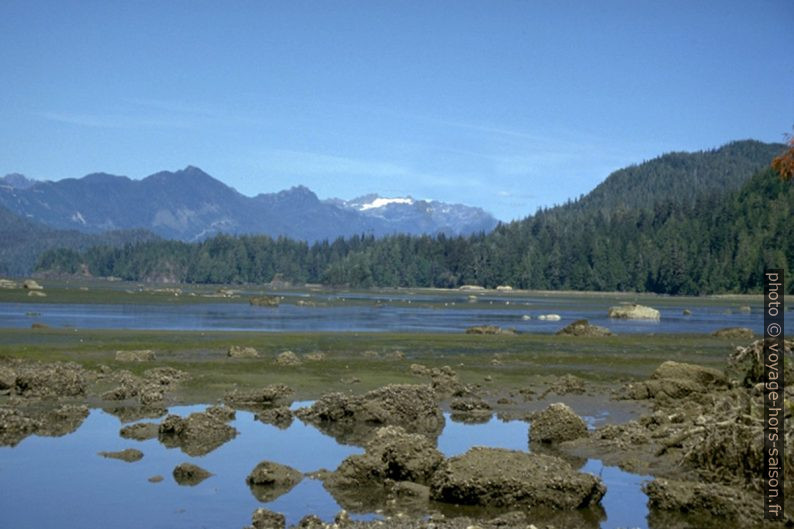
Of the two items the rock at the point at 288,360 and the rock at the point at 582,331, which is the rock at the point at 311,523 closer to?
the rock at the point at 288,360

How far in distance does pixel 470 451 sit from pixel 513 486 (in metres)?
1.24

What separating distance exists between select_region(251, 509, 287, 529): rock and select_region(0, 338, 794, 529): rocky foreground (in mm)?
26

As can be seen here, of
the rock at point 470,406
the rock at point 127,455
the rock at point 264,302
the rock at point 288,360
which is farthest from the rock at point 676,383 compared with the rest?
the rock at point 264,302

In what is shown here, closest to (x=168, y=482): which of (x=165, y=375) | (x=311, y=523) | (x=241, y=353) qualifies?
(x=311, y=523)

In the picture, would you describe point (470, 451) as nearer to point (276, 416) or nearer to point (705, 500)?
point (705, 500)

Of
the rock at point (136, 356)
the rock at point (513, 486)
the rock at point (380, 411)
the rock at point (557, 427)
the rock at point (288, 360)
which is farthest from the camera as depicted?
the rock at point (288, 360)

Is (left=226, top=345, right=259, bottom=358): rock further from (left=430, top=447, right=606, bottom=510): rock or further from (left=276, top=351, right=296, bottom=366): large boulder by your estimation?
(left=430, top=447, right=606, bottom=510): rock

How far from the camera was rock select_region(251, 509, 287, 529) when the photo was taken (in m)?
16.2

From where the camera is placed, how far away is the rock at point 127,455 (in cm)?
2217

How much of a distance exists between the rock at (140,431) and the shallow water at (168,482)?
39 cm

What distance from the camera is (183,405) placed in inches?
1207

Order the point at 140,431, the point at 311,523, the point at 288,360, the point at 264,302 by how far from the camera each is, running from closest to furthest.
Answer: the point at 311,523, the point at 140,431, the point at 288,360, the point at 264,302

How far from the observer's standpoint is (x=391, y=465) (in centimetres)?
2038

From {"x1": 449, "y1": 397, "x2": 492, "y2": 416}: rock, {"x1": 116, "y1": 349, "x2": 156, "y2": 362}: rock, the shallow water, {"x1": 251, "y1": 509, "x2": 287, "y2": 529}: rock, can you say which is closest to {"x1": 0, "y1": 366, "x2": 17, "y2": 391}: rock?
the shallow water
